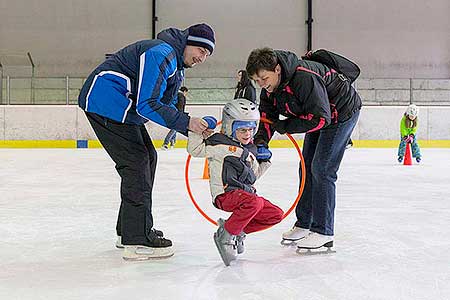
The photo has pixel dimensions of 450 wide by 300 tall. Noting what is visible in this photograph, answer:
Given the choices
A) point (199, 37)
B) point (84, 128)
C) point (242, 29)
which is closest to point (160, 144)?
point (84, 128)

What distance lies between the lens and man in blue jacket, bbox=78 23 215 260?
3219 mm

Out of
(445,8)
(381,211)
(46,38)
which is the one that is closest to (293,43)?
(445,8)

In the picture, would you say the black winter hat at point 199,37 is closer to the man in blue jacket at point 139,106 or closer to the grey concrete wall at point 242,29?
the man in blue jacket at point 139,106

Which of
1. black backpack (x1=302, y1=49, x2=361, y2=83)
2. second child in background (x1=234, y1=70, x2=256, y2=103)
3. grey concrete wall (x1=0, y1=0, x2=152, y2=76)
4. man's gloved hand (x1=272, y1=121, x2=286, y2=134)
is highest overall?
grey concrete wall (x1=0, y1=0, x2=152, y2=76)

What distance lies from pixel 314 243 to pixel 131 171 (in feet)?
3.64

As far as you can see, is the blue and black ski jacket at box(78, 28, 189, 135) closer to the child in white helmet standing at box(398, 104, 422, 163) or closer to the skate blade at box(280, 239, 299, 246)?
the skate blade at box(280, 239, 299, 246)

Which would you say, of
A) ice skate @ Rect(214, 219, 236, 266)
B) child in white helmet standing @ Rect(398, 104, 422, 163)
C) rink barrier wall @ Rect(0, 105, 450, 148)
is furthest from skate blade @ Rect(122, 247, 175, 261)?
rink barrier wall @ Rect(0, 105, 450, 148)

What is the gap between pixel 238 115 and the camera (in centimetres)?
328

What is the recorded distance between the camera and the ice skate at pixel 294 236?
153 inches

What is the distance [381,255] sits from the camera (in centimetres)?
362

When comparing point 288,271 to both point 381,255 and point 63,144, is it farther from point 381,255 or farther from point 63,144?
point 63,144

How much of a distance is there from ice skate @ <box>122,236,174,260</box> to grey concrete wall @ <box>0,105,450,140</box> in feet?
34.3

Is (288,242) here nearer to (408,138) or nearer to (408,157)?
(408,157)

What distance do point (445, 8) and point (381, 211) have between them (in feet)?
47.1
